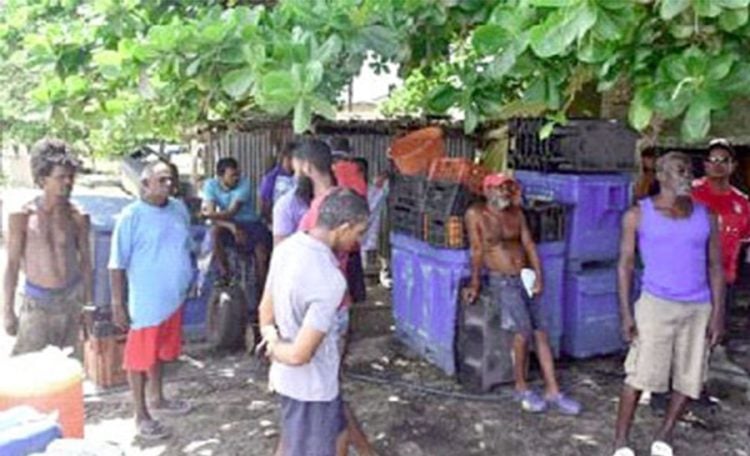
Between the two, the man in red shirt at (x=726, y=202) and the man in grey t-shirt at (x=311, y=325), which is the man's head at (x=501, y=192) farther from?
the man in grey t-shirt at (x=311, y=325)

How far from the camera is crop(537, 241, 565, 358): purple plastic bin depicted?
6.25m

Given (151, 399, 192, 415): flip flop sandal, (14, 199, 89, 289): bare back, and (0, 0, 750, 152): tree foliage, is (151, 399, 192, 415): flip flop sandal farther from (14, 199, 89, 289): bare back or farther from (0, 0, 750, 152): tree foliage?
(0, 0, 750, 152): tree foliage

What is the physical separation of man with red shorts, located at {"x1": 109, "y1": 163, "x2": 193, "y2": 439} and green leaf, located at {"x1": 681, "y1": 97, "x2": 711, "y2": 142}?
3094 millimetres

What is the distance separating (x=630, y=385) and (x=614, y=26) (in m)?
2.59

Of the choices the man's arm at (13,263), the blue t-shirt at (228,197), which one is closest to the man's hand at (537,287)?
the blue t-shirt at (228,197)

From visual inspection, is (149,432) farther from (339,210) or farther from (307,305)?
(339,210)

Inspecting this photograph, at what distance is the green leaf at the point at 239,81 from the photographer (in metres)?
3.45

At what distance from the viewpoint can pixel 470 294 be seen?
5.72 meters

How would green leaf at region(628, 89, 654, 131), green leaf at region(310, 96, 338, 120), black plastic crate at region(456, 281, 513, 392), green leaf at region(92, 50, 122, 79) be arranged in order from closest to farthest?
green leaf at region(628, 89, 654, 131), green leaf at region(310, 96, 338, 120), green leaf at region(92, 50, 122, 79), black plastic crate at region(456, 281, 513, 392)

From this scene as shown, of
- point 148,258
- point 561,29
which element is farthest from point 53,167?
point 561,29

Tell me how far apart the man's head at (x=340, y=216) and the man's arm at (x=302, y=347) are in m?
0.42

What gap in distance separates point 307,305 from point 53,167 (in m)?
2.17

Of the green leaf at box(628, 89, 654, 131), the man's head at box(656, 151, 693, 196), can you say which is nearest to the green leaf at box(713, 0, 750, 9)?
the green leaf at box(628, 89, 654, 131)

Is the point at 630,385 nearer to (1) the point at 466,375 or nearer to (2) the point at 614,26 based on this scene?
(1) the point at 466,375
